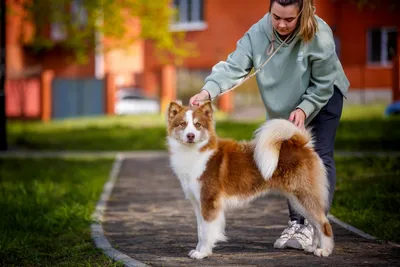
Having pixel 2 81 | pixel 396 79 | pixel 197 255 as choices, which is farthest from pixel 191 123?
pixel 396 79

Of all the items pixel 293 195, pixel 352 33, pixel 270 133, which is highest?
pixel 352 33

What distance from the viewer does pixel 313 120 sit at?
21.2 feet

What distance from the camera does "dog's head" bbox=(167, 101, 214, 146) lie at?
6.02 meters

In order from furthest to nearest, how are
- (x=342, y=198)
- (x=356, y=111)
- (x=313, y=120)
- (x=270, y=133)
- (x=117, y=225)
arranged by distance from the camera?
(x=356, y=111)
(x=342, y=198)
(x=117, y=225)
(x=313, y=120)
(x=270, y=133)

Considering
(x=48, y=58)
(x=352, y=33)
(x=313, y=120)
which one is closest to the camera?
(x=313, y=120)

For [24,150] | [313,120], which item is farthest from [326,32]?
[24,150]

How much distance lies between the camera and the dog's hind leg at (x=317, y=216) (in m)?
5.96

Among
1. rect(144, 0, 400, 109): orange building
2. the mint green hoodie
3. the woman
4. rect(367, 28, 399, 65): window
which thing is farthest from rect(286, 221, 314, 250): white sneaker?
rect(367, 28, 399, 65): window

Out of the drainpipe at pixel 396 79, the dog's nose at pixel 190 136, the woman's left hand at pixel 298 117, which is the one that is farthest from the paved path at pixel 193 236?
the drainpipe at pixel 396 79

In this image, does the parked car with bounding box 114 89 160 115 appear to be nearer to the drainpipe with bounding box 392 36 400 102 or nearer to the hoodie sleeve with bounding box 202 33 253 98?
the drainpipe with bounding box 392 36 400 102

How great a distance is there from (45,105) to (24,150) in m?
11.6

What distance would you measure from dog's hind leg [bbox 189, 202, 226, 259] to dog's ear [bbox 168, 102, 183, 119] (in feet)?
2.73

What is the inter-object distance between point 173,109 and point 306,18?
51.2 inches

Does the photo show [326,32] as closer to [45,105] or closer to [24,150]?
[24,150]
